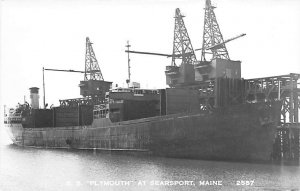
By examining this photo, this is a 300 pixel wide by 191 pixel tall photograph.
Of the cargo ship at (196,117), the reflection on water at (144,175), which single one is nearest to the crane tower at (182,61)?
the cargo ship at (196,117)

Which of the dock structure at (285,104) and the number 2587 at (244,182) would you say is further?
the dock structure at (285,104)

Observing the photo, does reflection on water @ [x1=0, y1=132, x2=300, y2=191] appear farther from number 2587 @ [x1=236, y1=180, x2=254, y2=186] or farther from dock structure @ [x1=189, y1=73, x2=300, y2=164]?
dock structure @ [x1=189, y1=73, x2=300, y2=164]

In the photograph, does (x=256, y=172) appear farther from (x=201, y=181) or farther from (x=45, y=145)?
(x=45, y=145)

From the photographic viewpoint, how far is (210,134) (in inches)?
1210

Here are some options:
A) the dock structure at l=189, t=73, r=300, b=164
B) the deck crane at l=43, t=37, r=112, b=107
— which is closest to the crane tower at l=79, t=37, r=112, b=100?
the deck crane at l=43, t=37, r=112, b=107

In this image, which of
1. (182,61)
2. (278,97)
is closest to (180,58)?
(182,61)

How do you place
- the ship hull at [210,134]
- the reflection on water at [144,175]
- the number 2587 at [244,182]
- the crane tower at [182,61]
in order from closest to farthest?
the number 2587 at [244,182] → the reflection on water at [144,175] → the ship hull at [210,134] → the crane tower at [182,61]

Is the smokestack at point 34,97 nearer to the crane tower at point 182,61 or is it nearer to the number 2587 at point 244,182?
the crane tower at point 182,61

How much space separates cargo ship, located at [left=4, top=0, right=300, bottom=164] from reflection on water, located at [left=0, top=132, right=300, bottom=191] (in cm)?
204

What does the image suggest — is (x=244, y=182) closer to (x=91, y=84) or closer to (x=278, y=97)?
(x=278, y=97)

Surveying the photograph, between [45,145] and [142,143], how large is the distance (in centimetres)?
2401

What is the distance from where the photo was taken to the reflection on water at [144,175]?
69.7 feet

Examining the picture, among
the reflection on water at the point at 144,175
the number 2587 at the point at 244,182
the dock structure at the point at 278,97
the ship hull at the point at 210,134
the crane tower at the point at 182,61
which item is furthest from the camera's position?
the crane tower at the point at 182,61

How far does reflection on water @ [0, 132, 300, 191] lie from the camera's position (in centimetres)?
2123
